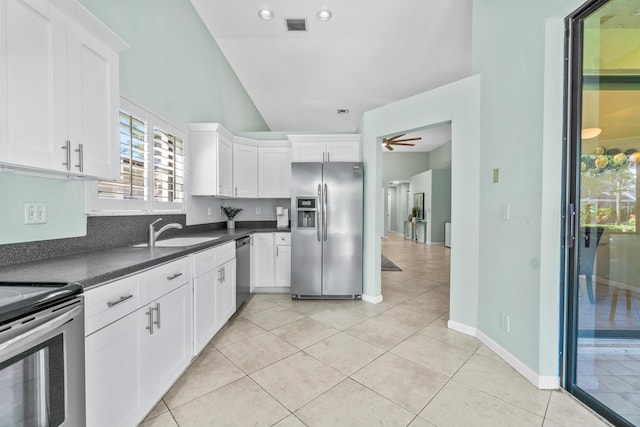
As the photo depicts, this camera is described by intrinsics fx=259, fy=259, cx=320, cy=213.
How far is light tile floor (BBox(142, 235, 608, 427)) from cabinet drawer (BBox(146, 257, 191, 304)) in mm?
732

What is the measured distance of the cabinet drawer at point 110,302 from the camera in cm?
110

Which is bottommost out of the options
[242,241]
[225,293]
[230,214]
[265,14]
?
[225,293]

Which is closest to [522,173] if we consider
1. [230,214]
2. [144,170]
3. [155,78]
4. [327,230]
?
[327,230]

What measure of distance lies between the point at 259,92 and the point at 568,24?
4460 millimetres

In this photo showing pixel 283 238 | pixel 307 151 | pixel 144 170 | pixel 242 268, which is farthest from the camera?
pixel 307 151

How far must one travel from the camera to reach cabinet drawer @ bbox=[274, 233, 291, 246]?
3.72m

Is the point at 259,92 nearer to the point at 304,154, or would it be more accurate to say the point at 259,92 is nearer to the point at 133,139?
the point at 304,154

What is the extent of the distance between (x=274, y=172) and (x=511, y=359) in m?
3.53

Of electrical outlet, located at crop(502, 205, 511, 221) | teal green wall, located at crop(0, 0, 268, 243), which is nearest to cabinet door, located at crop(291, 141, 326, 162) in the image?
teal green wall, located at crop(0, 0, 268, 243)

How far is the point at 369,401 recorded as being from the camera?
1686 mm

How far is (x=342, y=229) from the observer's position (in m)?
3.47

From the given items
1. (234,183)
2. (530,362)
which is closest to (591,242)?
(530,362)

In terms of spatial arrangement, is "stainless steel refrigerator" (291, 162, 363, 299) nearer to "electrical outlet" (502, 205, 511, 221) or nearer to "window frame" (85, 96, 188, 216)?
"window frame" (85, 96, 188, 216)

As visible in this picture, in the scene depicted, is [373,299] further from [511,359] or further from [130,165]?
[130,165]
